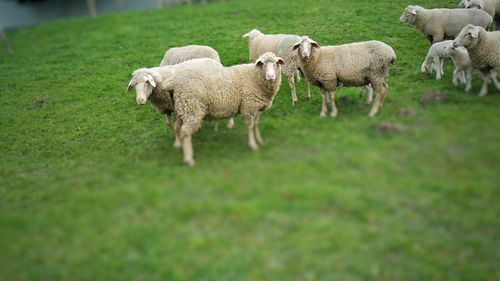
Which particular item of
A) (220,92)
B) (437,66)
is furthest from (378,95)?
(220,92)

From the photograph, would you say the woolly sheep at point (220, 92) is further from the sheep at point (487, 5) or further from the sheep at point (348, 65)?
the sheep at point (487, 5)

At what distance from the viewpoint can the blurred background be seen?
37.2 meters

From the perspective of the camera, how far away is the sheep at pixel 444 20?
13.3 meters

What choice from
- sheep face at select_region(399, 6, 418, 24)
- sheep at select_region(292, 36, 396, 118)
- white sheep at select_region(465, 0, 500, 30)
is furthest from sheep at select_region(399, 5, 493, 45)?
sheep at select_region(292, 36, 396, 118)

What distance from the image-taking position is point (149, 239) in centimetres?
720

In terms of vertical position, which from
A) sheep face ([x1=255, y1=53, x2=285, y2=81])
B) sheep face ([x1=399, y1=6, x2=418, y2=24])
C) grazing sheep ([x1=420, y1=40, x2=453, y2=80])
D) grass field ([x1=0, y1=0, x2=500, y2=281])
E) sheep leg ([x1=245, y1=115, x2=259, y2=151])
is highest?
sheep face ([x1=399, y1=6, x2=418, y2=24])

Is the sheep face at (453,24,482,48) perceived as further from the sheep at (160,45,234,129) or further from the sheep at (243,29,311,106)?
the sheep at (160,45,234,129)

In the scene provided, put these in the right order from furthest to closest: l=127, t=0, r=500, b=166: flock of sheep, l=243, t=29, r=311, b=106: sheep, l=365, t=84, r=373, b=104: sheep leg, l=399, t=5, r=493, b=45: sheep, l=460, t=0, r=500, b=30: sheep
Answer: l=460, t=0, r=500, b=30: sheep
l=399, t=5, r=493, b=45: sheep
l=243, t=29, r=311, b=106: sheep
l=365, t=84, r=373, b=104: sheep leg
l=127, t=0, r=500, b=166: flock of sheep

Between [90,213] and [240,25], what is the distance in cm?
1426

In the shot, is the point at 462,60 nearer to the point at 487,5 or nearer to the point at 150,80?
the point at 487,5

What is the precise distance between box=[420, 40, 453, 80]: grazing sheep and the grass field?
274 millimetres

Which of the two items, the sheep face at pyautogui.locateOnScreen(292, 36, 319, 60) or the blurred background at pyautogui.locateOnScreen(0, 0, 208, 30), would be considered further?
the blurred background at pyautogui.locateOnScreen(0, 0, 208, 30)

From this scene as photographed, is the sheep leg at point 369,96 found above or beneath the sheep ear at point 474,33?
beneath

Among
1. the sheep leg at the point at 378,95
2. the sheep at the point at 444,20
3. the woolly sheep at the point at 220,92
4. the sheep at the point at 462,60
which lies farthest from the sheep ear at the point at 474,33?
the woolly sheep at the point at 220,92
